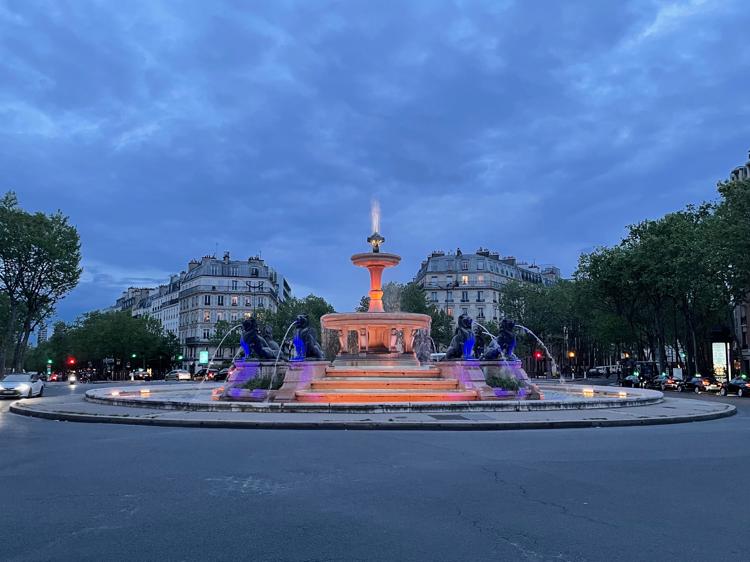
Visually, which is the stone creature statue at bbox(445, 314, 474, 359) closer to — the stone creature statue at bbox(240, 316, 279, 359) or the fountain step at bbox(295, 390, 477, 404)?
the fountain step at bbox(295, 390, 477, 404)

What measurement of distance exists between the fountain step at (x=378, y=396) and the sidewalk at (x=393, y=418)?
337 centimetres

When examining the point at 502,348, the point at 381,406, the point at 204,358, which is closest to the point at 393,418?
the point at 381,406

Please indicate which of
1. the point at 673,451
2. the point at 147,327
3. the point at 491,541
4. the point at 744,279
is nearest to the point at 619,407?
the point at 673,451

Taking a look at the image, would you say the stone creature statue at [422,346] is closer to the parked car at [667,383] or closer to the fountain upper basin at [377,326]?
the fountain upper basin at [377,326]

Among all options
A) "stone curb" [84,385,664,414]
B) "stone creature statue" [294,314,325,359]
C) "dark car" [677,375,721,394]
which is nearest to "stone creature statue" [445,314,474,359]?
"stone creature statue" [294,314,325,359]

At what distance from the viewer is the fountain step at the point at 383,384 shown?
22516mm

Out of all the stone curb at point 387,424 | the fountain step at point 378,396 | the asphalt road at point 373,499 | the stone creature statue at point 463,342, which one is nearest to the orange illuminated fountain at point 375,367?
the fountain step at point 378,396

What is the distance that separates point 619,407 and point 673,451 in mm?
9545

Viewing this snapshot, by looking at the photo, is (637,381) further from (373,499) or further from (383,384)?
(373,499)

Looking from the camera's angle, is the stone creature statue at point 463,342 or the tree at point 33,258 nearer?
the stone creature statue at point 463,342

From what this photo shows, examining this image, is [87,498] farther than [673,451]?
No

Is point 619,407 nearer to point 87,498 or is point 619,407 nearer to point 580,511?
point 580,511

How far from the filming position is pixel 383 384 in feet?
74.4

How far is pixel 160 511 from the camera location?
264 inches
